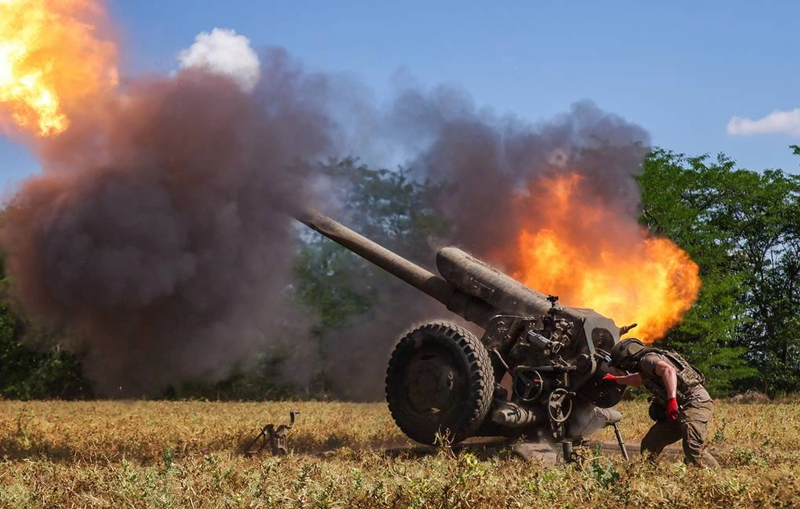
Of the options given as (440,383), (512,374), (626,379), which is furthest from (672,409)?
(440,383)

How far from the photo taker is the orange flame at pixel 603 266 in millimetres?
15391

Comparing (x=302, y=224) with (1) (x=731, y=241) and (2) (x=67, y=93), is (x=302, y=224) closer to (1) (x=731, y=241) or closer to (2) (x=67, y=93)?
(2) (x=67, y=93)

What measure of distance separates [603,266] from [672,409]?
5.81 meters

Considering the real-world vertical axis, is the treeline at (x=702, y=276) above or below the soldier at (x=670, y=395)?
above

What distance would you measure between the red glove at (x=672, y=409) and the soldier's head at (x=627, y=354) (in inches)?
36.3

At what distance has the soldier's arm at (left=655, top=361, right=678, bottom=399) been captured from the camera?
10.3 m


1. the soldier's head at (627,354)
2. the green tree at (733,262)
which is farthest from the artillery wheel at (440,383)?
the green tree at (733,262)

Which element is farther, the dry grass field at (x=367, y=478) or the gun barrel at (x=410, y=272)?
the gun barrel at (x=410, y=272)

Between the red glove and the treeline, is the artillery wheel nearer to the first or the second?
the red glove

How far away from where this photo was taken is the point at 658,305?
15.4 metres

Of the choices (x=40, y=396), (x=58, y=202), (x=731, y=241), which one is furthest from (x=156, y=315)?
(x=731, y=241)

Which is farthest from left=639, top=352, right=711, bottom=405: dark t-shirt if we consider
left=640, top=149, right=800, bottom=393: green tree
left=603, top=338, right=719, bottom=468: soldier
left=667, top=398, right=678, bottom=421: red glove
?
left=640, top=149, right=800, bottom=393: green tree

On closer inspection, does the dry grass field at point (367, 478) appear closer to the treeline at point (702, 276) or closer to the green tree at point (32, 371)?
the treeline at point (702, 276)

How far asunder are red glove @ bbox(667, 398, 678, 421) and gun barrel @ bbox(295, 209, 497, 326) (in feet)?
10.7
